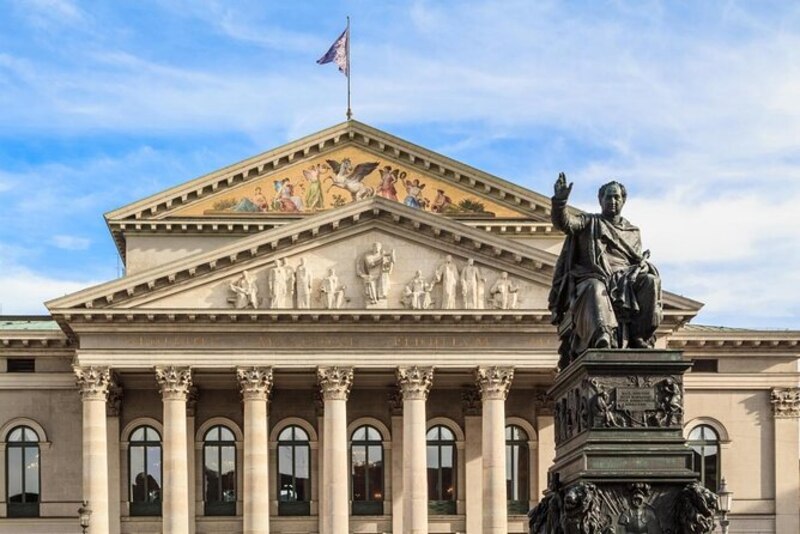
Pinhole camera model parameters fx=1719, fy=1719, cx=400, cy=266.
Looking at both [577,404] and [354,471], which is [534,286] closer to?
[354,471]

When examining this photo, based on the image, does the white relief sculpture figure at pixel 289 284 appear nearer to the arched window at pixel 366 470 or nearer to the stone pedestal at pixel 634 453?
the arched window at pixel 366 470

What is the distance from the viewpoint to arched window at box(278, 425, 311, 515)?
72875 millimetres

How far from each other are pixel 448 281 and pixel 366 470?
1032 cm

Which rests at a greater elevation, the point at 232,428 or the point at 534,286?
the point at 534,286

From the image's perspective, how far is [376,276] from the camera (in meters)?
68.3

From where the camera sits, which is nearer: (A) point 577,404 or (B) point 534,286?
(A) point 577,404

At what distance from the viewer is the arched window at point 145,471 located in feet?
236

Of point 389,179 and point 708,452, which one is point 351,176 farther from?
point 708,452

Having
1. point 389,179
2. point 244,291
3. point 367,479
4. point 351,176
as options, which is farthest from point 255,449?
point 389,179

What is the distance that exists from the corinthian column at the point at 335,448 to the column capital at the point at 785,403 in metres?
19.8

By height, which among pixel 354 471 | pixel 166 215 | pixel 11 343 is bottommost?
pixel 354 471

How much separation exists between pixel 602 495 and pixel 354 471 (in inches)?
2387

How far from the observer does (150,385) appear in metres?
72.7

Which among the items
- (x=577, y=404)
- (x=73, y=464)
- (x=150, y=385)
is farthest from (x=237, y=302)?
(x=577, y=404)
